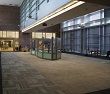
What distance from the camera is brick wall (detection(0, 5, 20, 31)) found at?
2598 centimetres

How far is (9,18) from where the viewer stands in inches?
1056

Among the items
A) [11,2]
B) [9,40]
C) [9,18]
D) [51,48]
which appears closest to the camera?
[51,48]

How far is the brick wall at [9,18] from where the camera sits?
26.0 meters

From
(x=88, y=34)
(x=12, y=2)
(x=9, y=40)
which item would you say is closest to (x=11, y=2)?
(x=12, y=2)

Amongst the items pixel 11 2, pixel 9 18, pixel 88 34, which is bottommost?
pixel 88 34

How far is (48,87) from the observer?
16.8 feet

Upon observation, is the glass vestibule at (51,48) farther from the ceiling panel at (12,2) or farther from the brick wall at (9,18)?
the brick wall at (9,18)

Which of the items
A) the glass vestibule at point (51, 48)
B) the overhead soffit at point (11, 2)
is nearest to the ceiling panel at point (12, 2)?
the overhead soffit at point (11, 2)

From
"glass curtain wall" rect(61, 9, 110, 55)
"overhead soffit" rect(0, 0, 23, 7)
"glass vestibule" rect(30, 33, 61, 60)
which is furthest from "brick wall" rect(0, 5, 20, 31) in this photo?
"glass vestibule" rect(30, 33, 61, 60)

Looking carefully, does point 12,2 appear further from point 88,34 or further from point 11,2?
point 88,34

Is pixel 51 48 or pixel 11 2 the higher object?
pixel 11 2

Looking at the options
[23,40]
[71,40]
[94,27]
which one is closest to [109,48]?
[94,27]

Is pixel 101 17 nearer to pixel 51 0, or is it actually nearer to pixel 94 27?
pixel 94 27

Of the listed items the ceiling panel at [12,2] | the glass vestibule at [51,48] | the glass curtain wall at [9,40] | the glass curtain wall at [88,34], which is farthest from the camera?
the glass curtain wall at [9,40]
